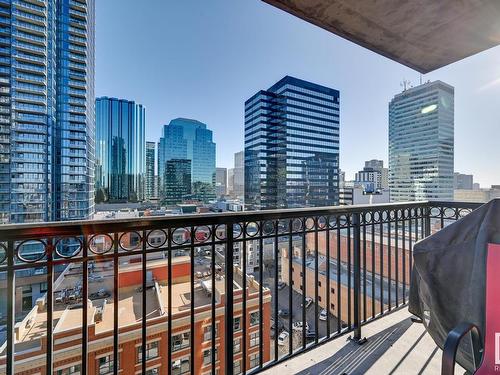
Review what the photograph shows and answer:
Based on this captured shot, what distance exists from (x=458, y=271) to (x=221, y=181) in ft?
180

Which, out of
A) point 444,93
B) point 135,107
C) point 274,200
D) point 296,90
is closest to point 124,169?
point 135,107

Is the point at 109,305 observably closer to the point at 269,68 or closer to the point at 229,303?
the point at 229,303

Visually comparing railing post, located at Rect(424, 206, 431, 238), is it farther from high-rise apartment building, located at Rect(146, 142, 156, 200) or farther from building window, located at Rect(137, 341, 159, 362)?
high-rise apartment building, located at Rect(146, 142, 156, 200)

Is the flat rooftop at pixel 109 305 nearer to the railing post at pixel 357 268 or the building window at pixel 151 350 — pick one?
the building window at pixel 151 350

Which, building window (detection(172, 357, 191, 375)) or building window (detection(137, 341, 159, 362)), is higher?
building window (detection(137, 341, 159, 362))

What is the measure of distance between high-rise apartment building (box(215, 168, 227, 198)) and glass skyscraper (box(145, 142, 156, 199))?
42.6ft

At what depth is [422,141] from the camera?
822 inches

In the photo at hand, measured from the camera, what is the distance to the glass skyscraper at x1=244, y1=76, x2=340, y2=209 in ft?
160

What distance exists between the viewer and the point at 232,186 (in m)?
54.2

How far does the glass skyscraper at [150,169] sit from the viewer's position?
46.2 metres

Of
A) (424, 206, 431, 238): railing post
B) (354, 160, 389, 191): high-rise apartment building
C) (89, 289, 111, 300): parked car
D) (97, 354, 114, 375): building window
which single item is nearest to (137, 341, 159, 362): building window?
(97, 354, 114, 375): building window

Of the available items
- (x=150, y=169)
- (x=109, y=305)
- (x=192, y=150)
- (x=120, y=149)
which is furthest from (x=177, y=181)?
(x=109, y=305)

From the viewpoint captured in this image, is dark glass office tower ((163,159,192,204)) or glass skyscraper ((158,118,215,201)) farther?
glass skyscraper ((158,118,215,201))

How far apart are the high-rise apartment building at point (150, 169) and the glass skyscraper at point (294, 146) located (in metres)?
19.6
